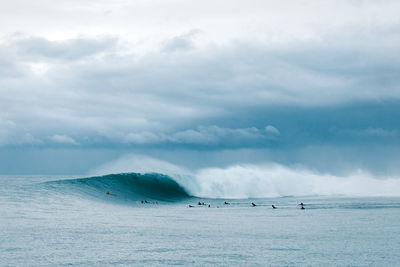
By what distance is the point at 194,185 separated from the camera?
63656mm

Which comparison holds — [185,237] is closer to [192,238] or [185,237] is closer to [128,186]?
[192,238]

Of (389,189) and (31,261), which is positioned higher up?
(389,189)

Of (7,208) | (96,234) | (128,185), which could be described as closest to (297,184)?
(128,185)

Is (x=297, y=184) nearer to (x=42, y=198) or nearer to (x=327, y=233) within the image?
(x=42, y=198)

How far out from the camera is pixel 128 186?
53438mm

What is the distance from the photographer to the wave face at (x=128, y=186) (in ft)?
150

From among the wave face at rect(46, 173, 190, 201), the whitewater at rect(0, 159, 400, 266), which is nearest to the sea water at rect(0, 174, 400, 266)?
the whitewater at rect(0, 159, 400, 266)

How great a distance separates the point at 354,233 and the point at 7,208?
70.0ft

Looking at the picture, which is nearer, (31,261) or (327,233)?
(31,261)

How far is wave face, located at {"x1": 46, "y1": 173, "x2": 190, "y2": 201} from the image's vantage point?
45.8m

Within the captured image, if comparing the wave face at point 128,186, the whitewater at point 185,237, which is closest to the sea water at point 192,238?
the whitewater at point 185,237

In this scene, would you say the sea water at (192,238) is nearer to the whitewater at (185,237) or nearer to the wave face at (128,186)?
the whitewater at (185,237)

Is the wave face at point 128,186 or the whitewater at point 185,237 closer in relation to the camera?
the whitewater at point 185,237

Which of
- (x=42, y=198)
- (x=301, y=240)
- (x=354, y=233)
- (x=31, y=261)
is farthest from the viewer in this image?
(x=42, y=198)
